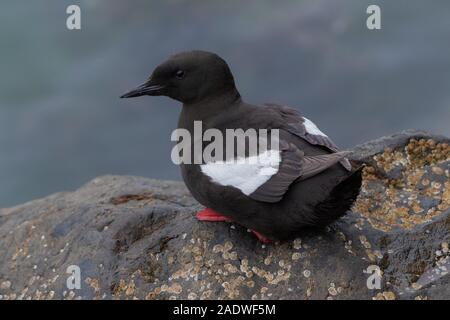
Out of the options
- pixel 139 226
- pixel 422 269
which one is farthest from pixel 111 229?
pixel 422 269

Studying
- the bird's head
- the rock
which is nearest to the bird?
the bird's head

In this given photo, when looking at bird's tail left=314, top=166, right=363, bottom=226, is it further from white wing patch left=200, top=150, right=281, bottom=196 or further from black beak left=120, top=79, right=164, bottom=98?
black beak left=120, top=79, right=164, bottom=98

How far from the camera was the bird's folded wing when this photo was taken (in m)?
4.43

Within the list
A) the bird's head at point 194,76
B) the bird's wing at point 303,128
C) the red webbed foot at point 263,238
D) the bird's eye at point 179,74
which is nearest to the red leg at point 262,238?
the red webbed foot at point 263,238

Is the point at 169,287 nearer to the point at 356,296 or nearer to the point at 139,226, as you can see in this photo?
the point at 139,226

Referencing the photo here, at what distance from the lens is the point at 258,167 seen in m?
4.57

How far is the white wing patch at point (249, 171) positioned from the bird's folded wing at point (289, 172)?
0.10 feet

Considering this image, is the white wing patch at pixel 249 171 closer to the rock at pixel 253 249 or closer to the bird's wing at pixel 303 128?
the bird's wing at pixel 303 128

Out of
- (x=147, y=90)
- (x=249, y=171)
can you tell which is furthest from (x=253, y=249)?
(x=147, y=90)

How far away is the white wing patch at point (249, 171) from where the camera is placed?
4.54 m

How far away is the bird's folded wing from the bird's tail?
154 mm

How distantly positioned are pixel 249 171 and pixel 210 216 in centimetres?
55

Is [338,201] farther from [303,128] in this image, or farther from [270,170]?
[303,128]
